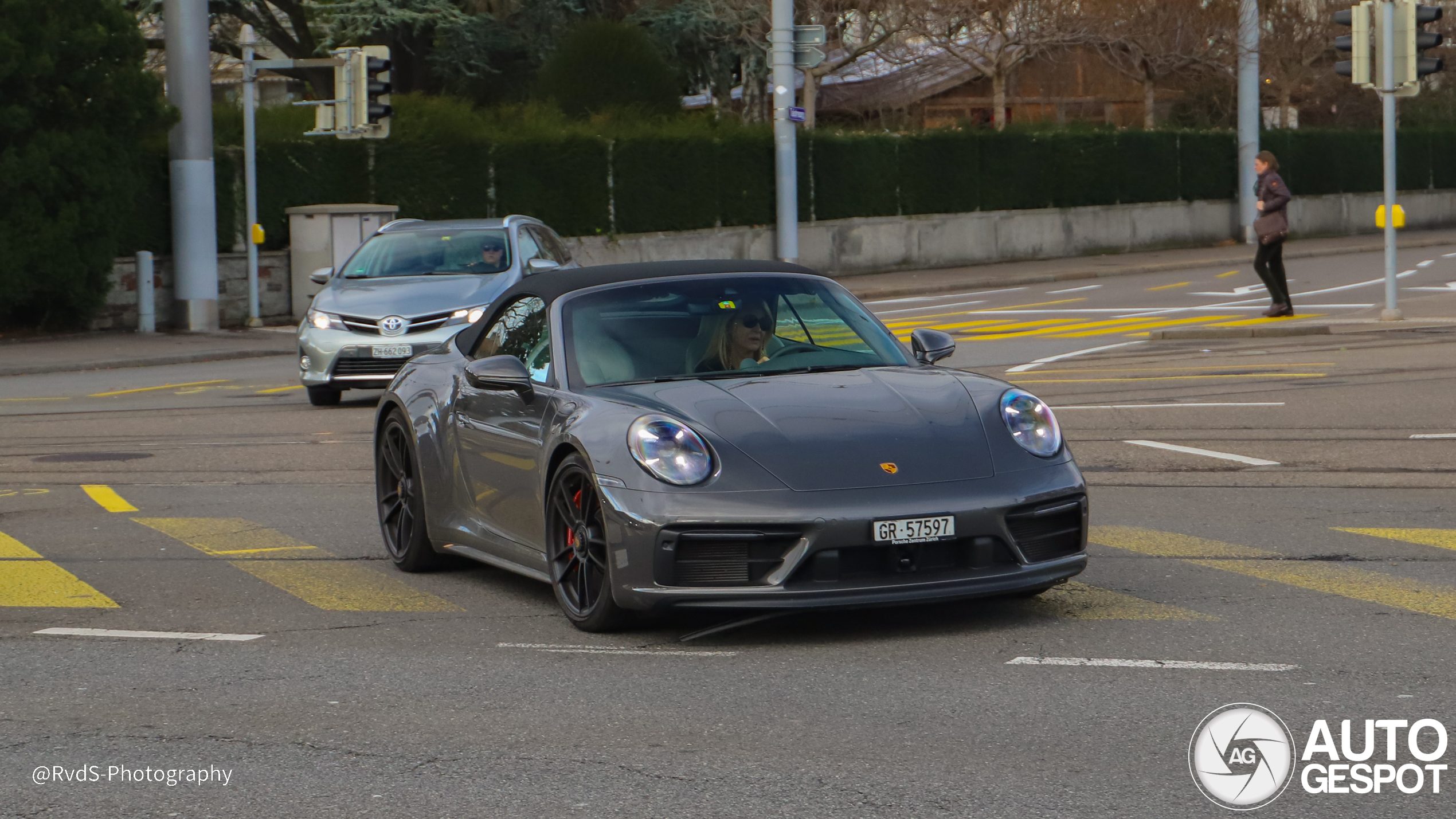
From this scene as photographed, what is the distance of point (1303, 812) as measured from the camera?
183 inches

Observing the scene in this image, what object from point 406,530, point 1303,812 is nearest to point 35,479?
point 406,530

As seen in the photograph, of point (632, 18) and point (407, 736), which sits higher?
point (632, 18)

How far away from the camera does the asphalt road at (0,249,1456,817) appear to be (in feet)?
16.4

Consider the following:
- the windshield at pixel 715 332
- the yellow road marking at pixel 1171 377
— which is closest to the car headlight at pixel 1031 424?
the windshield at pixel 715 332

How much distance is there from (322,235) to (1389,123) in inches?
609

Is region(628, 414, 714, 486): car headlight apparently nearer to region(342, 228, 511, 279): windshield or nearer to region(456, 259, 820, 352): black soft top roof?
region(456, 259, 820, 352): black soft top roof

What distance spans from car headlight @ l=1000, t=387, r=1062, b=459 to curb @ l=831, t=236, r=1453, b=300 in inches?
969

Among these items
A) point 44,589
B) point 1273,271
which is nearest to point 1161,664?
point 44,589

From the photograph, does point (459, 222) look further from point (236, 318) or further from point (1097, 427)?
point (236, 318)

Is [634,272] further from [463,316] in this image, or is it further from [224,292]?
[224,292]

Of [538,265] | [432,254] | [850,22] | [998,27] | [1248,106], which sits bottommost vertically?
[538,265]

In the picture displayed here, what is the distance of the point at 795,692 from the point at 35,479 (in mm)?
7916

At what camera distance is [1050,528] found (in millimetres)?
6910

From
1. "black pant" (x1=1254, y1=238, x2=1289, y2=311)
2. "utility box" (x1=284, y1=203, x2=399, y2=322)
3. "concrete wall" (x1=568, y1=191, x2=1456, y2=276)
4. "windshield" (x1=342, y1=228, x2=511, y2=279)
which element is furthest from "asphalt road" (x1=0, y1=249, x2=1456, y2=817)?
"concrete wall" (x1=568, y1=191, x2=1456, y2=276)
